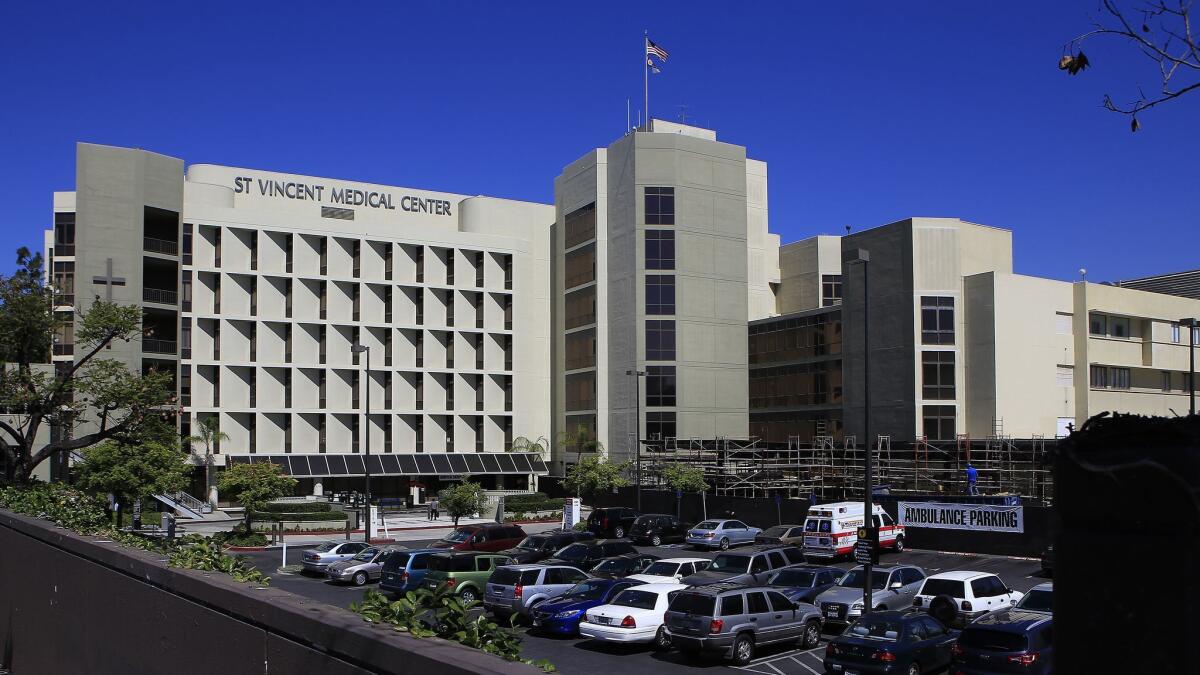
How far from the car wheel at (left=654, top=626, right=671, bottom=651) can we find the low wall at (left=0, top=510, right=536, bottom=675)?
13.8m

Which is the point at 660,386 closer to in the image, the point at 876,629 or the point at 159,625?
the point at 876,629

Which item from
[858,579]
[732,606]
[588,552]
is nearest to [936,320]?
[588,552]

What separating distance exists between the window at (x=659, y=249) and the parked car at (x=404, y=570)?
4361 cm

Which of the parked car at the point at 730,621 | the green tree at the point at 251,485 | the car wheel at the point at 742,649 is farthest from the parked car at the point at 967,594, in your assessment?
the green tree at the point at 251,485

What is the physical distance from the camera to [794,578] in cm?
2803

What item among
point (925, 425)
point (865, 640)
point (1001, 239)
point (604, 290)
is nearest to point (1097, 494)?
point (865, 640)

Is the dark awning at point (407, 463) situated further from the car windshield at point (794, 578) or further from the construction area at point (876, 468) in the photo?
the car windshield at point (794, 578)

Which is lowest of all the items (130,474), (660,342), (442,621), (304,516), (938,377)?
(304,516)

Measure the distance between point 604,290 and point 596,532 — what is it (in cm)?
2910

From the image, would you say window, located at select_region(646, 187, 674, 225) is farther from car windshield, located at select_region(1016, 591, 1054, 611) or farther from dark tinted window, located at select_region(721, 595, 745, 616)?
dark tinted window, located at select_region(721, 595, 745, 616)

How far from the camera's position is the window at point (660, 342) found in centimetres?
7181

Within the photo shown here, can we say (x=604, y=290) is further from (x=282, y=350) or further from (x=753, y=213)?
(x=282, y=350)

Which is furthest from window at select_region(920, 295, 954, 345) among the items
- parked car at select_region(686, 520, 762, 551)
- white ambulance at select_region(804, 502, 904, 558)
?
white ambulance at select_region(804, 502, 904, 558)

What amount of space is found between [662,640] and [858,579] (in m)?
7.47
